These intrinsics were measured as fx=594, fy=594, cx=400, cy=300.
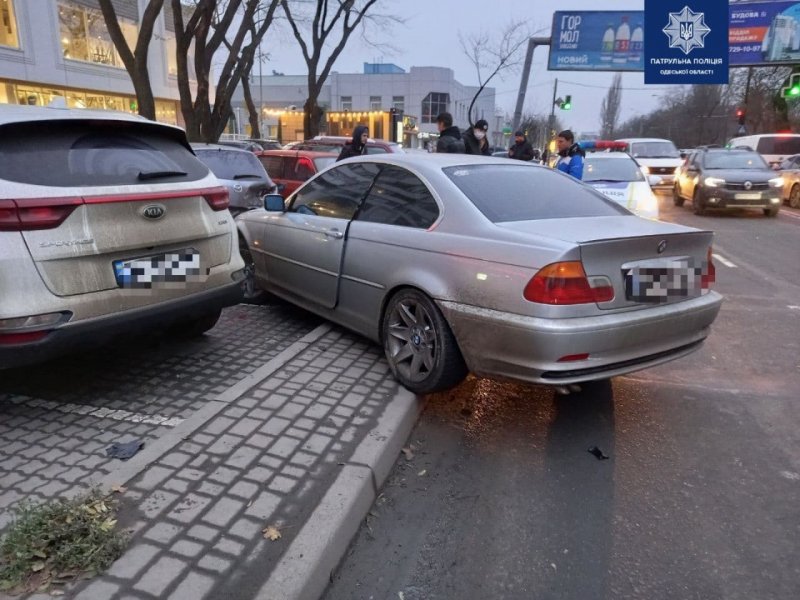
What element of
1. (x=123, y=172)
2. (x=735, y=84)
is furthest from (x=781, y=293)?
(x=735, y=84)

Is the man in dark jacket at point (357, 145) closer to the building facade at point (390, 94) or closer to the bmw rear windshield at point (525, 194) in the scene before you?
the bmw rear windshield at point (525, 194)

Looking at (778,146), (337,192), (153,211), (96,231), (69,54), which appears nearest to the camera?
(96,231)

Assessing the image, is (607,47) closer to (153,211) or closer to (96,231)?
(153,211)

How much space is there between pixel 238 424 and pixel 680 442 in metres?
2.61

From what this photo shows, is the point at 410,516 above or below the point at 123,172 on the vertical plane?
below

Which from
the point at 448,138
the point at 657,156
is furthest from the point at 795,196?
the point at 448,138

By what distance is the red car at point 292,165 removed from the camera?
9.97 meters

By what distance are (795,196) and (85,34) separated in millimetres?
30779

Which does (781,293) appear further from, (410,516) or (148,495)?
(148,495)

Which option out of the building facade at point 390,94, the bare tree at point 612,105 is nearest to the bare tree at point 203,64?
the building facade at point 390,94

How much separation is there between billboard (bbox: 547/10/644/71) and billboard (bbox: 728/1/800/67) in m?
5.36

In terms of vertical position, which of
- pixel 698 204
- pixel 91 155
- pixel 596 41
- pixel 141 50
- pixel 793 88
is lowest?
pixel 698 204

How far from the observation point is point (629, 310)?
3.35 metres

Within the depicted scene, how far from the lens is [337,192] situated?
16.5 feet
